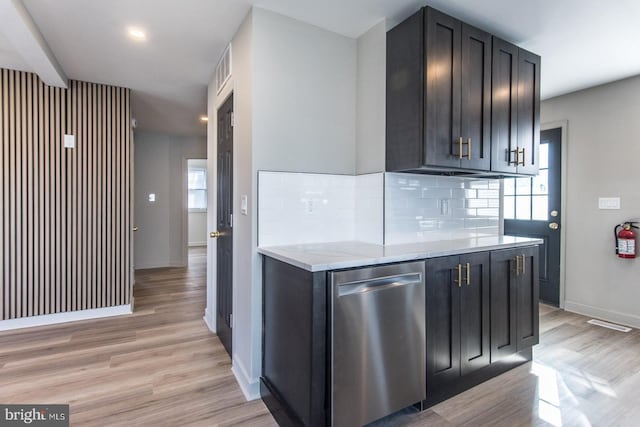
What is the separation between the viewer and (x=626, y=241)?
10.4ft

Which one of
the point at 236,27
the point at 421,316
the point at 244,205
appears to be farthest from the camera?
the point at 236,27

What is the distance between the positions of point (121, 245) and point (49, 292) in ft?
2.57

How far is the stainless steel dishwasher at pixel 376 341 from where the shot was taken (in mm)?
1549

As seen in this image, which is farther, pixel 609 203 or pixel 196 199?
pixel 196 199

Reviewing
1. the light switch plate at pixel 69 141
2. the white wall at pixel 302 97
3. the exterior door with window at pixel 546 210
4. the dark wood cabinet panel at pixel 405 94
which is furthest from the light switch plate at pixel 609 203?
the light switch plate at pixel 69 141

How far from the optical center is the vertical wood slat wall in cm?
321

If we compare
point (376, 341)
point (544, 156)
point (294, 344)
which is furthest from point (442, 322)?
point (544, 156)

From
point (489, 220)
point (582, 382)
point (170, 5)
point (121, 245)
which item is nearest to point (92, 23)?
point (170, 5)

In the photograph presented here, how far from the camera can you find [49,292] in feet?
11.0

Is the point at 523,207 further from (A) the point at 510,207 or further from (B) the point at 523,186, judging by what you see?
(B) the point at 523,186

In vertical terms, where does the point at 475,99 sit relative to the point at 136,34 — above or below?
below

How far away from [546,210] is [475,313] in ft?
8.52

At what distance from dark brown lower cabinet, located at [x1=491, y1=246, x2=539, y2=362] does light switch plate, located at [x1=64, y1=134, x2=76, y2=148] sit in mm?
4163

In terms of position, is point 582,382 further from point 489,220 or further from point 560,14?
point 560,14
